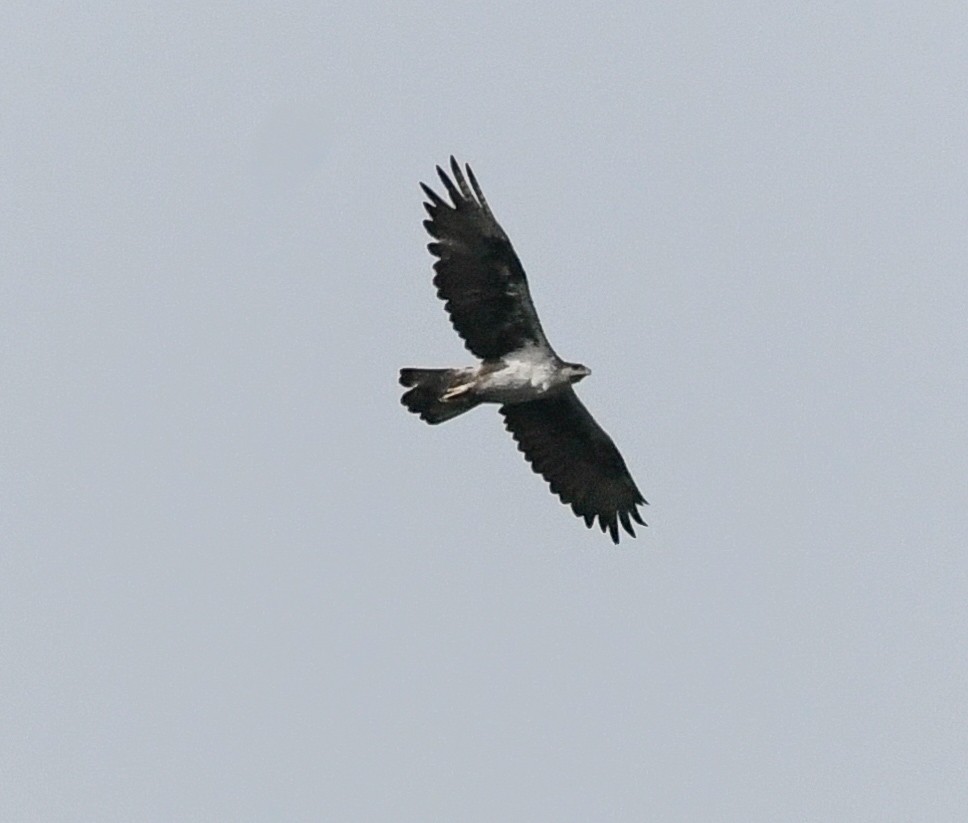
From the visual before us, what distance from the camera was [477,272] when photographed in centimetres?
A: 2025

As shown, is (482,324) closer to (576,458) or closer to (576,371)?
(576,371)

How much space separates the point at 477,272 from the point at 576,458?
3104mm

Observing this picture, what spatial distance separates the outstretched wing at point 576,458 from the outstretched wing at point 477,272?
123cm

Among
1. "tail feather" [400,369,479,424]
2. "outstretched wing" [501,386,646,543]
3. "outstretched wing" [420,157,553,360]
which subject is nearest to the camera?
"outstretched wing" [420,157,553,360]

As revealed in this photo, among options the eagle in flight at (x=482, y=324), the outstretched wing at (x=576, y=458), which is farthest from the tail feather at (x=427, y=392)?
the outstretched wing at (x=576, y=458)

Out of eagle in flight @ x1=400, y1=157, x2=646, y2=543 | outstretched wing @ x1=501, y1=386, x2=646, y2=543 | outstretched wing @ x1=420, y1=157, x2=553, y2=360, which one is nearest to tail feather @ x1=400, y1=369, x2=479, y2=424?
eagle in flight @ x1=400, y1=157, x2=646, y2=543

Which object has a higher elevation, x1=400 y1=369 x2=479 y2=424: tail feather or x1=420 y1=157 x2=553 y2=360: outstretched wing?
x1=420 y1=157 x2=553 y2=360: outstretched wing

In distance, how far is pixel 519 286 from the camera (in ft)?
66.4

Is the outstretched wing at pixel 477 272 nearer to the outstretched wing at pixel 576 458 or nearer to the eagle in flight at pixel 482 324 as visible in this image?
the eagle in flight at pixel 482 324

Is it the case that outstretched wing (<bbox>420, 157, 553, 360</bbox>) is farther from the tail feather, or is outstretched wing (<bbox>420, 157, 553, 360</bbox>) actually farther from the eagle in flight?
the tail feather

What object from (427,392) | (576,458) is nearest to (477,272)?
(427,392)

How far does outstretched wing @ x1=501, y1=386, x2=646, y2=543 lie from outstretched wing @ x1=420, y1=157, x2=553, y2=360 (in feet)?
4.03

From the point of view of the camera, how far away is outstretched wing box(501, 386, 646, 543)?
21844 mm

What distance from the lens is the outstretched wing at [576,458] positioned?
21844 mm
